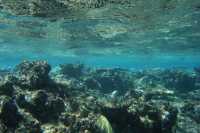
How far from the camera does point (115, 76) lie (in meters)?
25.7

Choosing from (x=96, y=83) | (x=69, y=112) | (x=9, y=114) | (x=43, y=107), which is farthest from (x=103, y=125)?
(x=96, y=83)

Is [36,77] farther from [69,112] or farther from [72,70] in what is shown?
[72,70]

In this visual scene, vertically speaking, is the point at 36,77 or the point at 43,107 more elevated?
the point at 36,77

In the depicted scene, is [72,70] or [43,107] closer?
[43,107]

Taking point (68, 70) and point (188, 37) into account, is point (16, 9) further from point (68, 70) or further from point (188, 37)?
point (188, 37)

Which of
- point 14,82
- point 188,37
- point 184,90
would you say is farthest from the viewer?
point 188,37

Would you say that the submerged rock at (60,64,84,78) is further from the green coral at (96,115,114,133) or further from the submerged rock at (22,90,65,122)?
the green coral at (96,115,114,133)

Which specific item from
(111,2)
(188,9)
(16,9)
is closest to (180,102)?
(188,9)

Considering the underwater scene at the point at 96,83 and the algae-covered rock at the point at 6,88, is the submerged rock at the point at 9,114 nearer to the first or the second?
the underwater scene at the point at 96,83

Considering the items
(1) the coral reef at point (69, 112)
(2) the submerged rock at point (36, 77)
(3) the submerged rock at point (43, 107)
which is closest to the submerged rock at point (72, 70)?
(1) the coral reef at point (69, 112)

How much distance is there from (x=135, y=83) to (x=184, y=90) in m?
4.71

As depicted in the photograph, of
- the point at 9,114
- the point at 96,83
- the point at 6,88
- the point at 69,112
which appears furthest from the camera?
the point at 96,83

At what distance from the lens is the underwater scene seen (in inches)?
416

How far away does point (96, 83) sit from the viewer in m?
23.7
